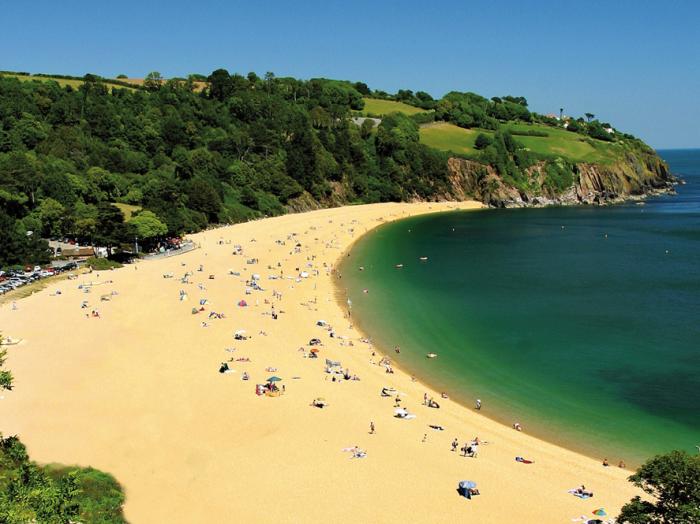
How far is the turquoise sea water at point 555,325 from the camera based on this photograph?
2775 cm

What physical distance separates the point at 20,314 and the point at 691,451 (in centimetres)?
4113

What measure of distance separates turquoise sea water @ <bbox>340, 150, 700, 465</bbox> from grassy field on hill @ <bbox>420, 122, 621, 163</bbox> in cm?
5357

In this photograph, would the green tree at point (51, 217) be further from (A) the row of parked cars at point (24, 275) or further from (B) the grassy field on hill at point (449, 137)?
(B) the grassy field on hill at point (449, 137)

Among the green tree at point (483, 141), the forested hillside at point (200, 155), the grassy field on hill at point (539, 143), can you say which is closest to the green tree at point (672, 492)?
the forested hillside at point (200, 155)

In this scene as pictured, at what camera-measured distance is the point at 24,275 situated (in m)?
50.0

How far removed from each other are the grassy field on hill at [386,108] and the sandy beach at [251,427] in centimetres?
11033

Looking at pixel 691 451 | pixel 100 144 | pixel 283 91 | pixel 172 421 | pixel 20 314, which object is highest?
pixel 283 91

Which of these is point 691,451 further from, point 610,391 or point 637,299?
point 637,299

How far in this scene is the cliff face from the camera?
121 metres

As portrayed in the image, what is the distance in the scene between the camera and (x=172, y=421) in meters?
25.7

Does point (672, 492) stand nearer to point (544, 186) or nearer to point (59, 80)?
point (544, 186)

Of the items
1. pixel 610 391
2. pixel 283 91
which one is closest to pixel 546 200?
pixel 283 91

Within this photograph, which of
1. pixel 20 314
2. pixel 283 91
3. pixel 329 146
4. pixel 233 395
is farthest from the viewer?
pixel 283 91

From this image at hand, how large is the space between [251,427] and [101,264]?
36.4 metres
